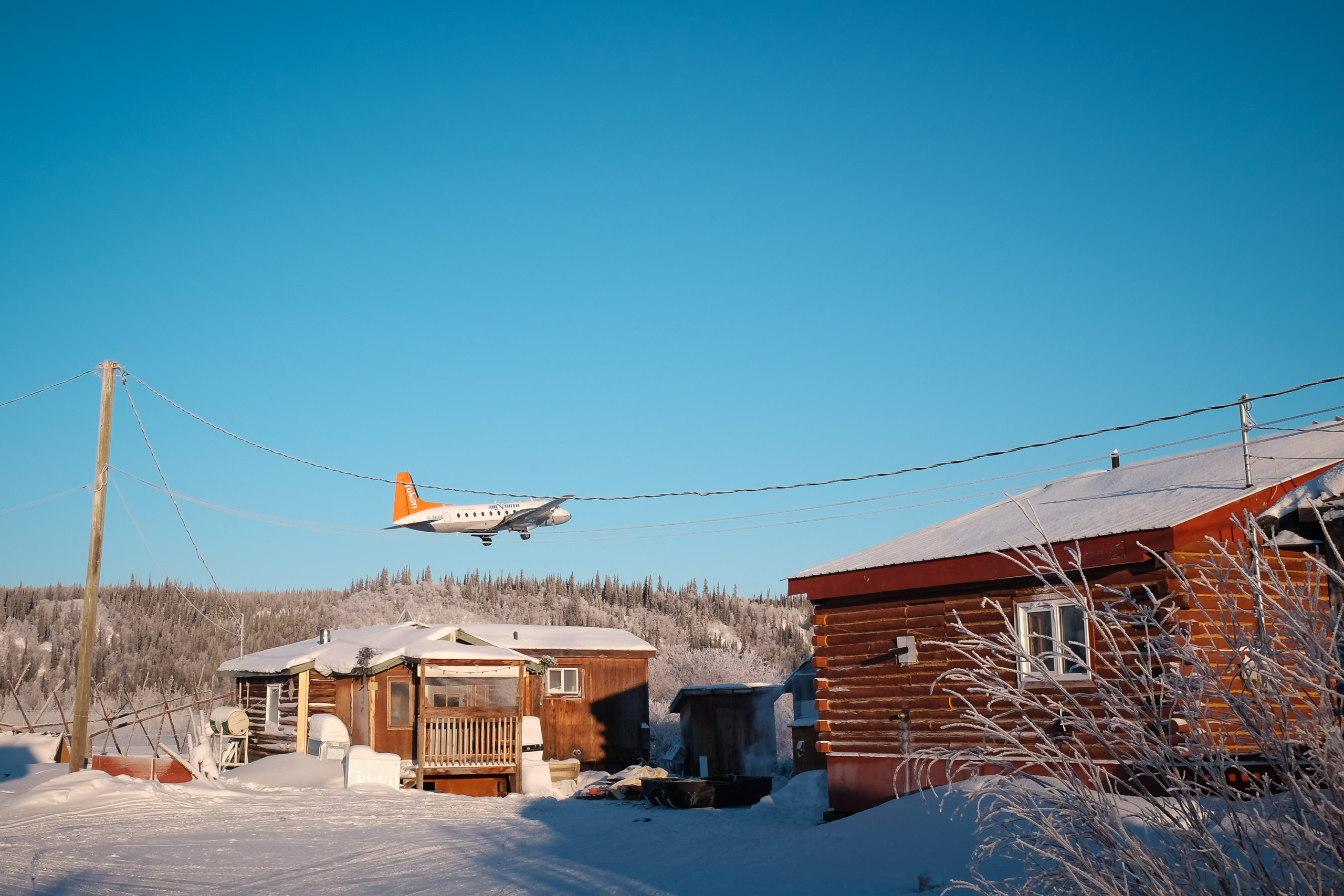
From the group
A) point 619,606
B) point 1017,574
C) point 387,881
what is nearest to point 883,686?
point 1017,574

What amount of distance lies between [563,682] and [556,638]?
61.1 inches

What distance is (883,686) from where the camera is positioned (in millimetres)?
17094

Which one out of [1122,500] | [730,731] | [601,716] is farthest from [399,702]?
[1122,500]

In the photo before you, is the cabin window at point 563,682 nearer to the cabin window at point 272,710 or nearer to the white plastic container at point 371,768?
the cabin window at point 272,710

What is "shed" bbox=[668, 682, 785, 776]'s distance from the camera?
112 ft

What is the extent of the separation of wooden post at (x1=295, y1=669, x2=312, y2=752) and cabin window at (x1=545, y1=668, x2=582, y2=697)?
7727 mm

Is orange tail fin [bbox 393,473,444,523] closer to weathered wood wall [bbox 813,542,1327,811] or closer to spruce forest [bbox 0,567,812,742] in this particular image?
spruce forest [bbox 0,567,812,742]

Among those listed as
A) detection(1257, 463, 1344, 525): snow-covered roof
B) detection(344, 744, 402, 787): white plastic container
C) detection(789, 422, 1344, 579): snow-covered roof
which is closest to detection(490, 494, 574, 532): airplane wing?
detection(344, 744, 402, 787): white plastic container

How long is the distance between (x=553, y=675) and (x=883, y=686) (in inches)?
699

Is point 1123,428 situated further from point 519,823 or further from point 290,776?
point 290,776

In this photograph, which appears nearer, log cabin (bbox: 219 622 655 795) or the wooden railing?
the wooden railing

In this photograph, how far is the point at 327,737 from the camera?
26.1 metres

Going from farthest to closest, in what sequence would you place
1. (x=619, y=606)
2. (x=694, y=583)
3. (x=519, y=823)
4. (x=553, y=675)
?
(x=694, y=583), (x=619, y=606), (x=553, y=675), (x=519, y=823)

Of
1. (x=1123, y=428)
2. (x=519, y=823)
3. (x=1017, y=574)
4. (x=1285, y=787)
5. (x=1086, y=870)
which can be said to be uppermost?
(x=1123, y=428)
